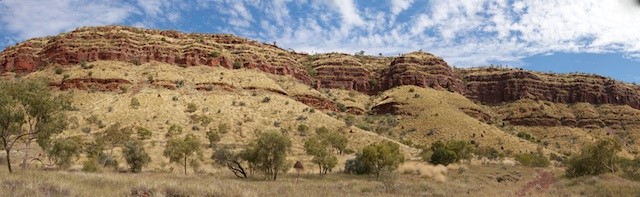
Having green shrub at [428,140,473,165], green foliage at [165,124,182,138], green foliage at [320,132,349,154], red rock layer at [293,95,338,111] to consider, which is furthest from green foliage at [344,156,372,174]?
red rock layer at [293,95,338,111]

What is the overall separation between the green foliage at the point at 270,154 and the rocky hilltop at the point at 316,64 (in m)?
48.4

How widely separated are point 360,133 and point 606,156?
30312mm

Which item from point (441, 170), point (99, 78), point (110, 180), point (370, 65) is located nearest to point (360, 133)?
point (441, 170)

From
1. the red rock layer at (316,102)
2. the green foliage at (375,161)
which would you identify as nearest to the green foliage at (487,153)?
the green foliage at (375,161)

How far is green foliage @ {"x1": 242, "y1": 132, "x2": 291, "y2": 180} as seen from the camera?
34750 millimetres

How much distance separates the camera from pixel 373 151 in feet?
125

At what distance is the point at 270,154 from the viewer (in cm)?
3506

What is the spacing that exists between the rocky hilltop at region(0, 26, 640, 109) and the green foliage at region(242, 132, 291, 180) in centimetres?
4840

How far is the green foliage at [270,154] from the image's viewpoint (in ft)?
114

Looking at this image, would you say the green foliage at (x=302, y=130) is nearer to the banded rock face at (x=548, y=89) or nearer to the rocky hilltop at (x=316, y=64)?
the rocky hilltop at (x=316, y=64)

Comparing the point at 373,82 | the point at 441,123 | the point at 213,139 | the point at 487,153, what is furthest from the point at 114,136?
the point at 373,82

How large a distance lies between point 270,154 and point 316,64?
81.0 metres

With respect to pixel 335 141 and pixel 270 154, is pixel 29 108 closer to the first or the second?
pixel 270 154

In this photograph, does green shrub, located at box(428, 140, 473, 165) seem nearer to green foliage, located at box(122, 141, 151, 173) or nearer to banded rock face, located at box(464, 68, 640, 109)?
green foliage, located at box(122, 141, 151, 173)
